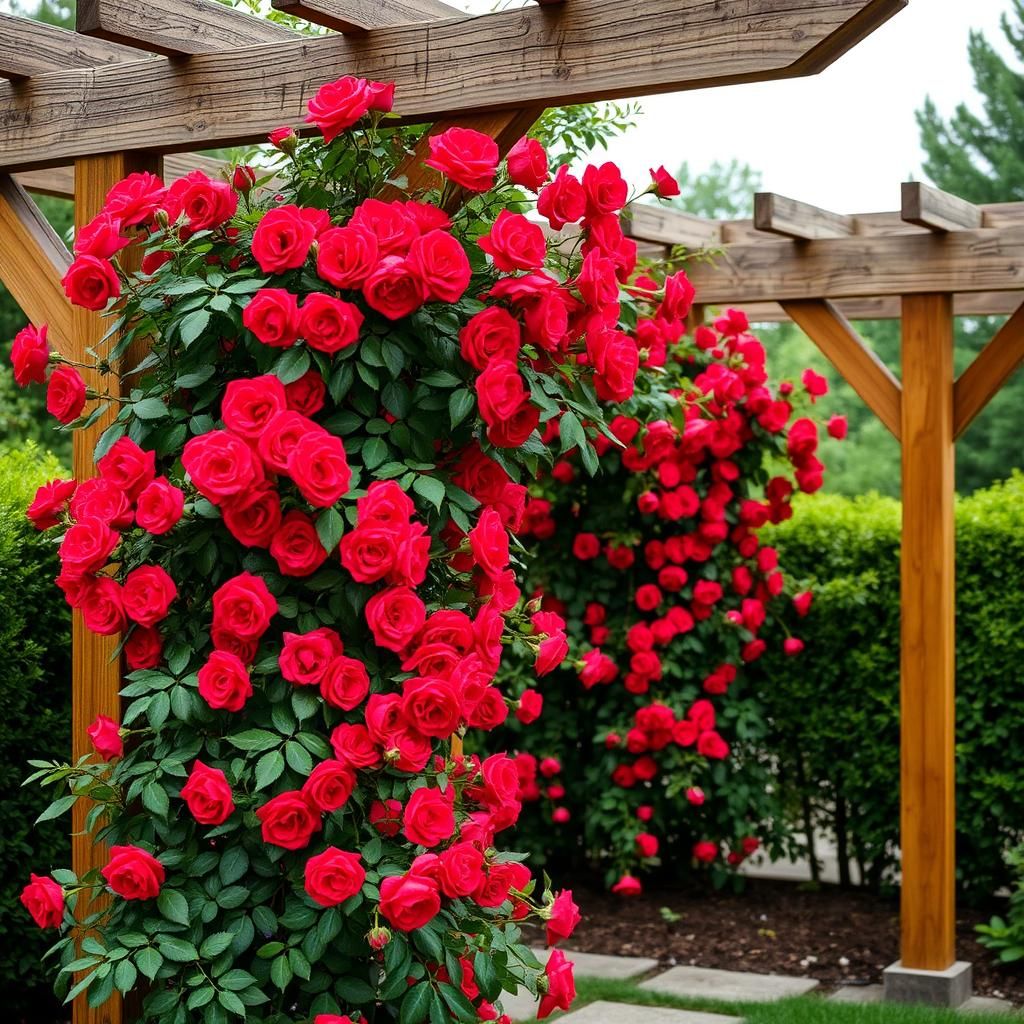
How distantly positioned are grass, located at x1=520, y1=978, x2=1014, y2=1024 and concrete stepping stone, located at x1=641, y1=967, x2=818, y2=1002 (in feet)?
0.30

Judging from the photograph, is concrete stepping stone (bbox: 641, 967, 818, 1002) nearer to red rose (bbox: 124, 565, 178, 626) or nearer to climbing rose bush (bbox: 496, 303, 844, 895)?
climbing rose bush (bbox: 496, 303, 844, 895)

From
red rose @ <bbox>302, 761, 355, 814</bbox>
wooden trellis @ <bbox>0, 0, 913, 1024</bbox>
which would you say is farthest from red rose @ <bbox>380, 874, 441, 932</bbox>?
wooden trellis @ <bbox>0, 0, 913, 1024</bbox>

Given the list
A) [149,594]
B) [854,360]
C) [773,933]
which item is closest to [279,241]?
[149,594]

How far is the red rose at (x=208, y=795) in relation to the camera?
8.95ft

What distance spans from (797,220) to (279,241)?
2.93 meters

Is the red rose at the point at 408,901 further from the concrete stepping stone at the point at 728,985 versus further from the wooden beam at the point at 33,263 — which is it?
the concrete stepping stone at the point at 728,985

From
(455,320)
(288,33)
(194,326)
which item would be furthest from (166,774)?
(288,33)

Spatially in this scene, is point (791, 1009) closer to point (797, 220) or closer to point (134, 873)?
point (134, 873)

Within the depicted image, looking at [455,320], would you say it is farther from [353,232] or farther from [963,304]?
[963,304]

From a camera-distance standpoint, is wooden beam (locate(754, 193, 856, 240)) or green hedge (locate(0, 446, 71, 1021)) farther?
wooden beam (locate(754, 193, 856, 240))

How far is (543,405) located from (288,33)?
4.66 ft

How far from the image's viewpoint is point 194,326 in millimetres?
2779

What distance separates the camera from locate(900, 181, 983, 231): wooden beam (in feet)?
15.5

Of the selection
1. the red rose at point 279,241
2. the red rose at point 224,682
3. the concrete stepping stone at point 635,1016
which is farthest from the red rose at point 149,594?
the concrete stepping stone at point 635,1016
